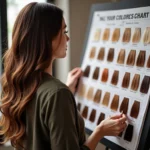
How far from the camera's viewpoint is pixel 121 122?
127 centimetres

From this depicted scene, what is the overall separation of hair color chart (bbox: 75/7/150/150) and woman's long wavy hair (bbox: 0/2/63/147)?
392mm

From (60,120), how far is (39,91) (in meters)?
0.14

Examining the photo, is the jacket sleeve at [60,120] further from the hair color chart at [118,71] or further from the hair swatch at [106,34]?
the hair swatch at [106,34]

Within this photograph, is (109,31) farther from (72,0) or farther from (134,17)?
(72,0)

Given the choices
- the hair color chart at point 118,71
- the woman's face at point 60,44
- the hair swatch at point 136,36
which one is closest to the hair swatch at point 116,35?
the hair color chart at point 118,71

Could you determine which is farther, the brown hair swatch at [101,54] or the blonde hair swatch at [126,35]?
the brown hair swatch at [101,54]

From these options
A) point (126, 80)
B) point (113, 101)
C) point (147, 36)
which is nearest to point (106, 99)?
point (113, 101)

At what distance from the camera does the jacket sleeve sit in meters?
1.03

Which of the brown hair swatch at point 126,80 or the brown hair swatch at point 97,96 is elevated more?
the brown hair swatch at point 126,80

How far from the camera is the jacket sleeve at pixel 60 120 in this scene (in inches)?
40.5

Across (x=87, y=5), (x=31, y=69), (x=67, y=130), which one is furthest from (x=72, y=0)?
(x=67, y=130)

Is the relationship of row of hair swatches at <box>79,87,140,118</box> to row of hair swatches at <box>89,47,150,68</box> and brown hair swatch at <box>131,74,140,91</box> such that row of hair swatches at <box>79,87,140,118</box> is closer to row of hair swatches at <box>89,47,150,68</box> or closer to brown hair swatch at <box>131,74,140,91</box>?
brown hair swatch at <box>131,74,140,91</box>

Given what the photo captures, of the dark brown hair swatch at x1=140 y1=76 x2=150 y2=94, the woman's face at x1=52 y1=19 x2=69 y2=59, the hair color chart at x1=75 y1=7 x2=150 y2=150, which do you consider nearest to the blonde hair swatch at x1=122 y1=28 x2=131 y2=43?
the hair color chart at x1=75 y1=7 x2=150 y2=150

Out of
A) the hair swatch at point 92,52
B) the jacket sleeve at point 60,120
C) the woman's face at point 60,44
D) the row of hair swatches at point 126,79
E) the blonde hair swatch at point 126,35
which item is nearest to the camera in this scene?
the jacket sleeve at point 60,120
